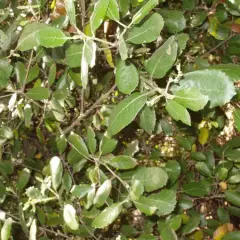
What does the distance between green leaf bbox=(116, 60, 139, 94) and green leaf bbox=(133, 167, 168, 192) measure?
0.28 m

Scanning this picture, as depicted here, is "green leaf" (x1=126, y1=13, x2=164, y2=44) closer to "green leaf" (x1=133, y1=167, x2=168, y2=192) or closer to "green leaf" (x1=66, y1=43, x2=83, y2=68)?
"green leaf" (x1=66, y1=43, x2=83, y2=68)

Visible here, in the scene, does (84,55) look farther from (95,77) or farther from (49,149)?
(49,149)

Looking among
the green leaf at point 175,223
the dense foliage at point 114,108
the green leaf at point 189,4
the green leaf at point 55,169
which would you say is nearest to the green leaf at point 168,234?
the dense foliage at point 114,108

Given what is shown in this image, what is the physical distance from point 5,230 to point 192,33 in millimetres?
1067

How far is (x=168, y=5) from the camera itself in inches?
64.7

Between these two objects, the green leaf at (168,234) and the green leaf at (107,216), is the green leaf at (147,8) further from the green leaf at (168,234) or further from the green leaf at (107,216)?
the green leaf at (168,234)

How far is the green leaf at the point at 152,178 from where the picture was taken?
105 cm

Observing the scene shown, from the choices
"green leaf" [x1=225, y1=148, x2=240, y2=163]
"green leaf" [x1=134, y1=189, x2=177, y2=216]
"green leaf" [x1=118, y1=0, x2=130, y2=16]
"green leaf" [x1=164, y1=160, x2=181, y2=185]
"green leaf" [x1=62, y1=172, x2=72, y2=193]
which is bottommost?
"green leaf" [x1=225, y1=148, x2=240, y2=163]

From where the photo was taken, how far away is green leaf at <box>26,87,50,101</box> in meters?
1.18

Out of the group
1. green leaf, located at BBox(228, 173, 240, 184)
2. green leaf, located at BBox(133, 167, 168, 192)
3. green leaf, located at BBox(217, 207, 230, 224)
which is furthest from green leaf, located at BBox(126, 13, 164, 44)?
green leaf, located at BBox(217, 207, 230, 224)

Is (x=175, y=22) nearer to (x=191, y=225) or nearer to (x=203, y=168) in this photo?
(x=203, y=168)

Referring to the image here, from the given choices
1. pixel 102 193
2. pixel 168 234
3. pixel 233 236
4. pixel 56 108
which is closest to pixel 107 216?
pixel 102 193

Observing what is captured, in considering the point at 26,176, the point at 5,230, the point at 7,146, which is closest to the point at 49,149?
the point at 7,146

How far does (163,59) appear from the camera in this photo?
0.91 meters
